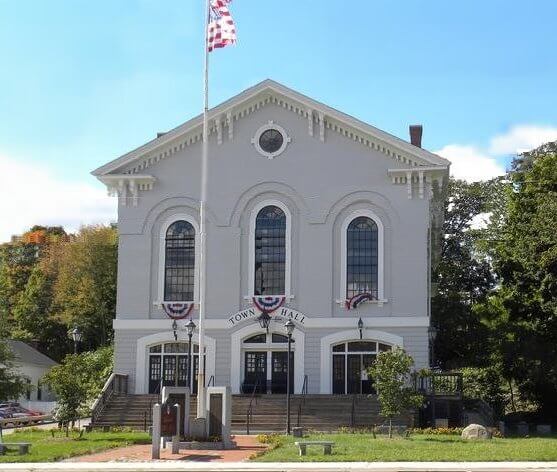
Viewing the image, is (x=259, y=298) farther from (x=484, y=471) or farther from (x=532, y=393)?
(x=484, y=471)

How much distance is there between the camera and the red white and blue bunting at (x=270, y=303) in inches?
1479

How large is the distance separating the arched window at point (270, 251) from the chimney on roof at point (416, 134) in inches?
309

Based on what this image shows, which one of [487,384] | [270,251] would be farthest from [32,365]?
[487,384]

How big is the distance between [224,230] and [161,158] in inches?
170

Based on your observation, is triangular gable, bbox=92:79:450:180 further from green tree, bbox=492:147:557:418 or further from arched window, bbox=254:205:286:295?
green tree, bbox=492:147:557:418

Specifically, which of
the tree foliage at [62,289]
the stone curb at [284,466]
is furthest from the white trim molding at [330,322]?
the tree foliage at [62,289]

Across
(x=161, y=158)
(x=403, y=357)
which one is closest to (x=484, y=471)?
(x=403, y=357)

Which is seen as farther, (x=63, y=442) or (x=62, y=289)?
(x=62, y=289)

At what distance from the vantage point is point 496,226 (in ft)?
184

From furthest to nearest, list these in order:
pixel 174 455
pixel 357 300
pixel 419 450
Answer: pixel 357 300, pixel 174 455, pixel 419 450

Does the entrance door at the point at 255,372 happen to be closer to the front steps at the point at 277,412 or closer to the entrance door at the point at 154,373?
the front steps at the point at 277,412

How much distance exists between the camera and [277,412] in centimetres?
3394

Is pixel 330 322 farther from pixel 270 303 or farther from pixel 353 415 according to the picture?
pixel 353 415

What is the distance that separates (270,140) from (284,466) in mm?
20572
